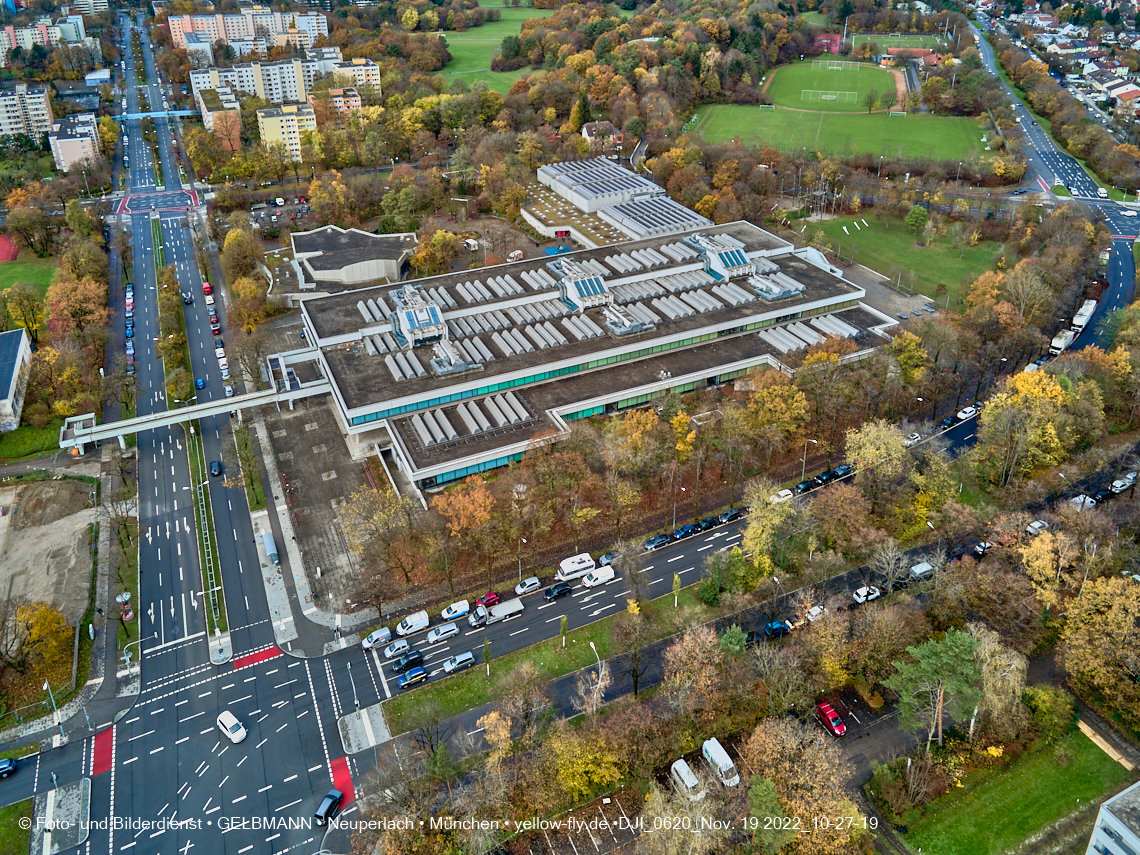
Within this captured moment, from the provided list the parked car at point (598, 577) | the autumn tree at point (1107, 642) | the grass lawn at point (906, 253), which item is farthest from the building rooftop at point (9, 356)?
the grass lawn at point (906, 253)

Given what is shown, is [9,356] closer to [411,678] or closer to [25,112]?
[411,678]

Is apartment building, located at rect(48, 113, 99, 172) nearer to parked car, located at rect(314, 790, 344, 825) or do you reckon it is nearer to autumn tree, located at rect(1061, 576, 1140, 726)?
parked car, located at rect(314, 790, 344, 825)

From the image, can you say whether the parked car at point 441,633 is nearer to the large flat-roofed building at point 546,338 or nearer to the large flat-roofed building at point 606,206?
the large flat-roofed building at point 546,338

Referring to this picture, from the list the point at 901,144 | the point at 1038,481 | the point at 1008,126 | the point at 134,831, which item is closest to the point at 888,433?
the point at 1038,481

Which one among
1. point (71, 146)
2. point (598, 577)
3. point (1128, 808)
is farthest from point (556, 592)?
point (71, 146)

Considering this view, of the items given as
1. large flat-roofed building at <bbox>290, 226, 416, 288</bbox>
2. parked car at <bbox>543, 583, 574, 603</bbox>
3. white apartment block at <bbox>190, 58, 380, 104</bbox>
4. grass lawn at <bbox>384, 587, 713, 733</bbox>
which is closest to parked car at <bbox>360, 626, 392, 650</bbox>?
grass lawn at <bbox>384, 587, 713, 733</bbox>
